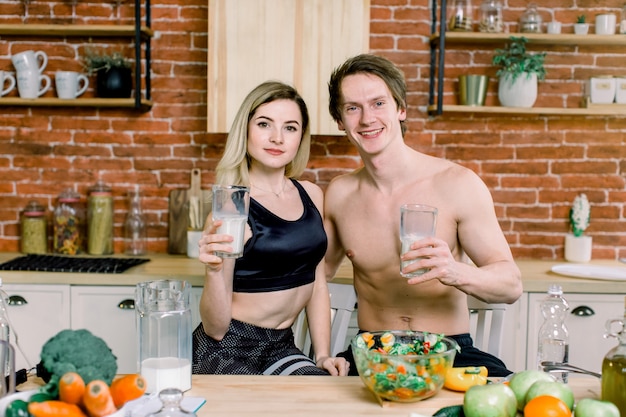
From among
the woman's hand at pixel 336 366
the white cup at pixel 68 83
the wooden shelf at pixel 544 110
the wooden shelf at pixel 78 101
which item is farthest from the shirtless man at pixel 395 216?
the white cup at pixel 68 83

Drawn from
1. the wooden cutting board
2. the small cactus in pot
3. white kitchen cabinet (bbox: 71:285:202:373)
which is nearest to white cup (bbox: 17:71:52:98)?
the wooden cutting board

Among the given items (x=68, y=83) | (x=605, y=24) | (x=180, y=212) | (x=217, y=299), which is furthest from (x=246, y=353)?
(x=605, y=24)

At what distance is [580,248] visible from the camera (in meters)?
3.24

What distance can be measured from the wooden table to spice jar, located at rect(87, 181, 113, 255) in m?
1.92

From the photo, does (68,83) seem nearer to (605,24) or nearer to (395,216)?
(395,216)

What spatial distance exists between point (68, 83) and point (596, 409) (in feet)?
9.16

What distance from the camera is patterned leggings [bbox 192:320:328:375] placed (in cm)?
Result: 194

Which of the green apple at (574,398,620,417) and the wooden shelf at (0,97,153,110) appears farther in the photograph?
the wooden shelf at (0,97,153,110)

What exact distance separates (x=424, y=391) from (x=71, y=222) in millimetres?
2430

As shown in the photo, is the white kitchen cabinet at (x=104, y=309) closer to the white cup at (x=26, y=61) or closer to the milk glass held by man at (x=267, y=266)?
the milk glass held by man at (x=267, y=266)

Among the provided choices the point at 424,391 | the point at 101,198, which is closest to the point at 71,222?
the point at 101,198

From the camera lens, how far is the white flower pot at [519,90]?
310 cm

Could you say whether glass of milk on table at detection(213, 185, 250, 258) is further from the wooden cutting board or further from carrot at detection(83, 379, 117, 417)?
the wooden cutting board

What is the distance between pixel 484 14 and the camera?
3166 mm
